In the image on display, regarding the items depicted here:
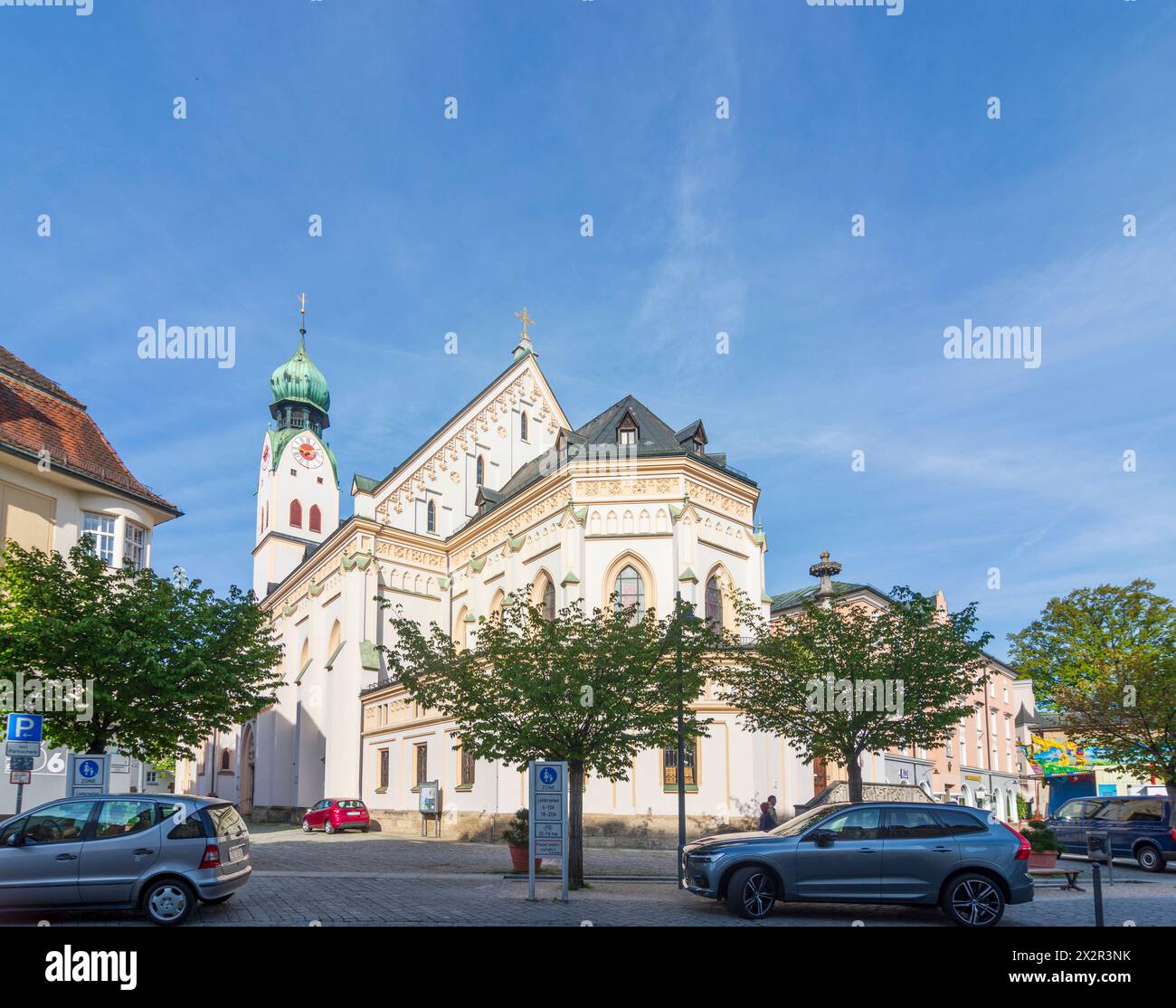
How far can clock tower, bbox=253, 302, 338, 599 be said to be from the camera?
57938mm

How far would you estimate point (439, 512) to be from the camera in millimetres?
43000

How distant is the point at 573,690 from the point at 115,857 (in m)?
7.70

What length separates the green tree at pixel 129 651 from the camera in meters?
19.5

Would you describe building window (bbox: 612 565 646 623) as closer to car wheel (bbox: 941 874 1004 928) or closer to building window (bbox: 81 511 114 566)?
building window (bbox: 81 511 114 566)

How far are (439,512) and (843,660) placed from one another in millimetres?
25786

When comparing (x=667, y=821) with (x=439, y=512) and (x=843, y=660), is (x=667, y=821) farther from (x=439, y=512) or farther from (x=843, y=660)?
(x=439, y=512)

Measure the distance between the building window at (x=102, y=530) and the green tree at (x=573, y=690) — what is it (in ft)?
46.9

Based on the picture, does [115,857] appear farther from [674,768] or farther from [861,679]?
[674,768]

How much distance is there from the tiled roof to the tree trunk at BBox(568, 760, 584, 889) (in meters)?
17.6

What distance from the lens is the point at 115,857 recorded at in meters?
11.3

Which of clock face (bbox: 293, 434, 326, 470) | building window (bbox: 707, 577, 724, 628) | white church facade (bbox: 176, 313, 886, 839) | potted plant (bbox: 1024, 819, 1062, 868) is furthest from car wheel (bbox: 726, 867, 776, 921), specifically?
clock face (bbox: 293, 434, 326, 470)

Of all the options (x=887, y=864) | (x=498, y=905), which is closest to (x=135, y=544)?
(x=498, y=905)
